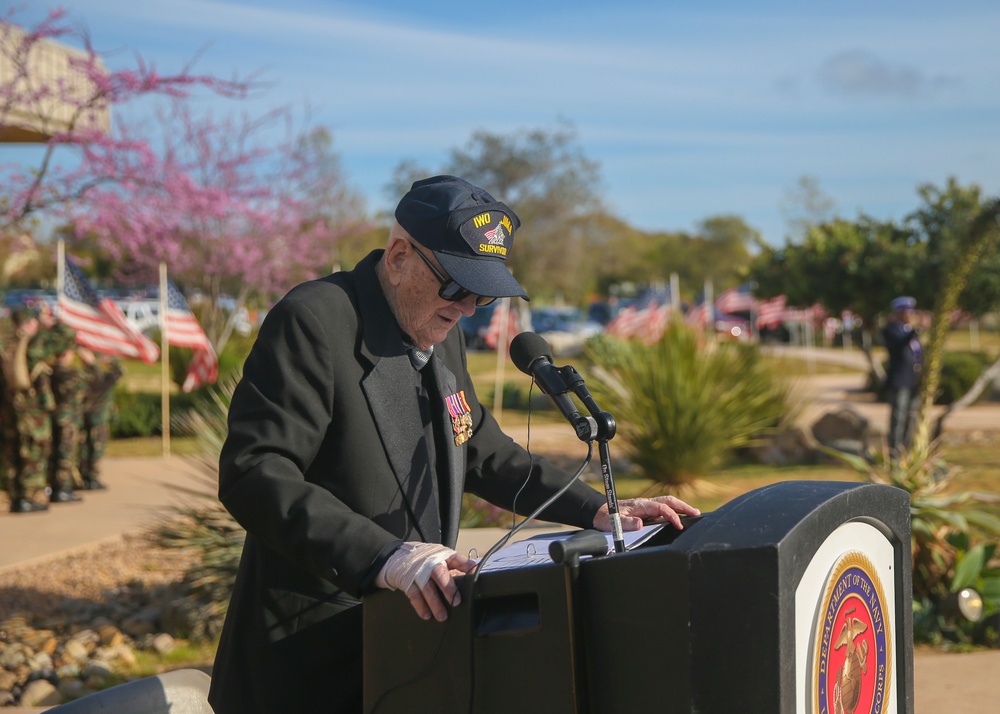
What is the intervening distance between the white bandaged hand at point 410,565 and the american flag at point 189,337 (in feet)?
41.5

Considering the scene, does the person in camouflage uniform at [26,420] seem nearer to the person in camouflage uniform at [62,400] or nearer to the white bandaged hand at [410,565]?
the person in camouflage uniform at [62,400]

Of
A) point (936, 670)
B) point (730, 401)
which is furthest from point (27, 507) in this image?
point (936, 670)

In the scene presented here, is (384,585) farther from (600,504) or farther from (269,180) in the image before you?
(269,180)

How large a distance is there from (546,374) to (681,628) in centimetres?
69

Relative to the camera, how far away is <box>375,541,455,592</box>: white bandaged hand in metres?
1.71

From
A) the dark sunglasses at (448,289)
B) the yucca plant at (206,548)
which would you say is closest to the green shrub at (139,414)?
the yucca plant at (206,548)

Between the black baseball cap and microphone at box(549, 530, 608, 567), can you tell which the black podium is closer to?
microphone at box(549, 530, 608, 567)

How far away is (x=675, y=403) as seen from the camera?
10.4 meters

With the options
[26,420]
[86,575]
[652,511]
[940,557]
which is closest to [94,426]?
[26,420]

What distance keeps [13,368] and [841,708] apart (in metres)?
9.85

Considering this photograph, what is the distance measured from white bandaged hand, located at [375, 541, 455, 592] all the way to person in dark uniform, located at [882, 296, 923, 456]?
1162 cm

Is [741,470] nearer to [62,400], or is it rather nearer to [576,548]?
[62,400]

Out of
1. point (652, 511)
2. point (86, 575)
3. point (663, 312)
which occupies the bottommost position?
point (86, 575)

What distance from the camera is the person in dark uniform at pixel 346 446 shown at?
197 centimetres
